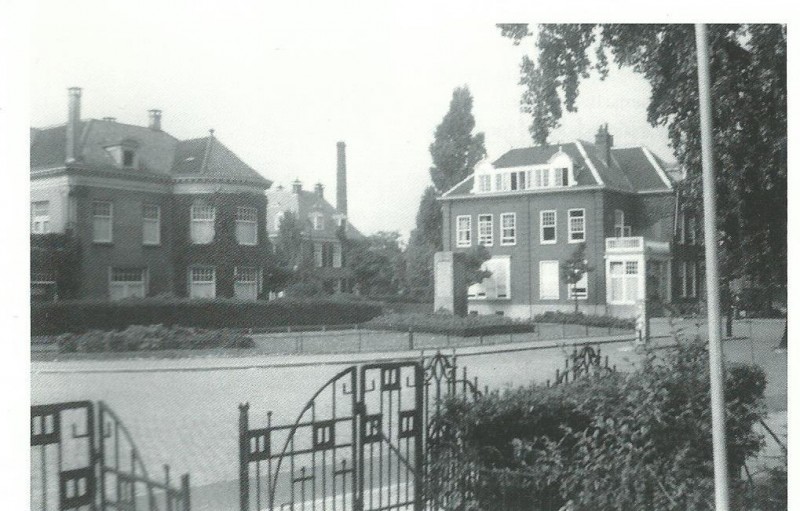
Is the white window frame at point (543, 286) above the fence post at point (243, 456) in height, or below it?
above

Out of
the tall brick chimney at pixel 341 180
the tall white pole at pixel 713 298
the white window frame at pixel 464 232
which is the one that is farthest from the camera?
the white window frame at pixel 464 232

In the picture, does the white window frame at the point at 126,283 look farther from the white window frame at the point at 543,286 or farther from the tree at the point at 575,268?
the tree at the point at 575,268

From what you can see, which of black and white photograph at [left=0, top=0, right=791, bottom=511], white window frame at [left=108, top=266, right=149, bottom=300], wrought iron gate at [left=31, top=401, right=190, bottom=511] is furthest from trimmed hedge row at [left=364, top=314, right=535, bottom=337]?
wrought iron gate at [left=31, top=401, right=190, bottom=511]

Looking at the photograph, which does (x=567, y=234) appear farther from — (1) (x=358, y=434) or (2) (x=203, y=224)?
(2) (x=203, y=224)

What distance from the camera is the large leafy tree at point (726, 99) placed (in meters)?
4.16

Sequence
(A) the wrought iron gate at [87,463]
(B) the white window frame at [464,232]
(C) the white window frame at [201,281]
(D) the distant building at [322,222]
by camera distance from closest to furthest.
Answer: (A) the wrought iron gate at [87,463]
(C) the white window frame at [201,281]
(D) the distant building at [322,222]
(B) the white window frame at [464,232]

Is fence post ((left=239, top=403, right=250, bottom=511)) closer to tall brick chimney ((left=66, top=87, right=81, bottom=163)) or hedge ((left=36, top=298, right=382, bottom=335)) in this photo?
hedge ((left=36, top=298, right=382, bottom=335))

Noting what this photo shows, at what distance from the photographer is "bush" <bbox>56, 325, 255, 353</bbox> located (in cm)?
282

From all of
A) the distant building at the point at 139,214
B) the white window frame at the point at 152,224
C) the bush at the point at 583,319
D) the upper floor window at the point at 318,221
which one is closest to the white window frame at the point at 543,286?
the bush at the point at 583,319

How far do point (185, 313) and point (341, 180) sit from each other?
94 centimetres

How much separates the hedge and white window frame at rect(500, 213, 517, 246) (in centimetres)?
115

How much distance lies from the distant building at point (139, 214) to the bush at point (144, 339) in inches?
6.0

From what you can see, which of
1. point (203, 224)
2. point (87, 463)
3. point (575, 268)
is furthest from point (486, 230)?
point (87, 463)

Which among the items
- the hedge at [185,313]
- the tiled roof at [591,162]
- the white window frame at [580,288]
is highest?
the tiled roof at [591,162]
